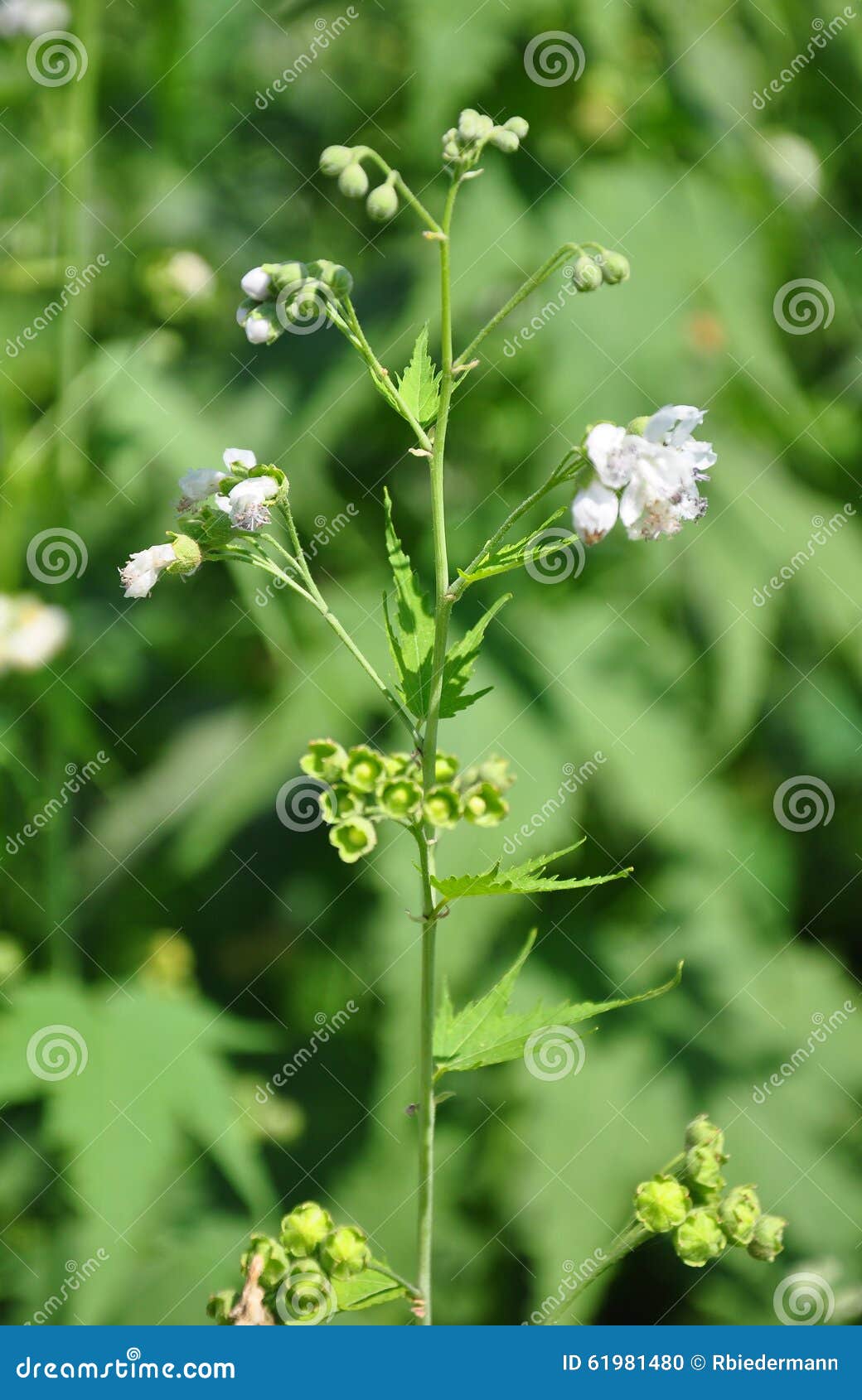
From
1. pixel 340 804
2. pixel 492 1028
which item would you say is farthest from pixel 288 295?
pixel 492 1028

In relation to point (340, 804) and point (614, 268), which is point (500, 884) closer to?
point (340, 804)

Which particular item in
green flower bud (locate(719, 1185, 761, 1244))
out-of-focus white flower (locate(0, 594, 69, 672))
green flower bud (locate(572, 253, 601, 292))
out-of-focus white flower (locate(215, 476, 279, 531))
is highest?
green flower bud (locate(572, 253, 601, 292))

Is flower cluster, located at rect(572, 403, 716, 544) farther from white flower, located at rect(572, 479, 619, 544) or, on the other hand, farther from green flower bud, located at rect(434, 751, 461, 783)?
green flower bud, located at rect(434, 751, 461, 783)

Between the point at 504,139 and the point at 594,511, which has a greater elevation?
the point at 504,139

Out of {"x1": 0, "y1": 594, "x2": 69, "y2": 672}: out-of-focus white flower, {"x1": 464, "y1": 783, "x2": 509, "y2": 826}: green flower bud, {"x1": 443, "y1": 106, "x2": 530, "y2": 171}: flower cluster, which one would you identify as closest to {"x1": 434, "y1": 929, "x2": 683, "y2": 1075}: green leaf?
{"x1": 464, "y1": 783, "x2": 509, "y2": 826}: green flower bud

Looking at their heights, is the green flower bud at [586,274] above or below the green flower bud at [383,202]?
above

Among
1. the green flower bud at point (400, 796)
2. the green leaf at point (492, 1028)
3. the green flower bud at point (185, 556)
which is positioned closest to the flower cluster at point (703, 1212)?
the green leaf at point (492, 1028)

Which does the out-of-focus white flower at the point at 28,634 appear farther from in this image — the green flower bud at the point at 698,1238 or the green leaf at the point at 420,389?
the green flower bud at the point at 698,1238
